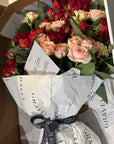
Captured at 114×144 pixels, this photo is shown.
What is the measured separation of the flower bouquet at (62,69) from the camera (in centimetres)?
59

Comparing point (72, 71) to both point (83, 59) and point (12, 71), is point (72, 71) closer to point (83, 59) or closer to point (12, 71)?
point (83, 59)

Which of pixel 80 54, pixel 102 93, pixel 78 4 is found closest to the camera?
pixel 80 54

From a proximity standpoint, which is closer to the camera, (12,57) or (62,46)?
(62,46)

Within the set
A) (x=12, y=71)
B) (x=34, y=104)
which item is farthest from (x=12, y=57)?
(x=34, y=104)

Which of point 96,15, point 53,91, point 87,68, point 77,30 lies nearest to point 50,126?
point 53,91

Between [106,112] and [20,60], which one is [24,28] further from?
[106,112]

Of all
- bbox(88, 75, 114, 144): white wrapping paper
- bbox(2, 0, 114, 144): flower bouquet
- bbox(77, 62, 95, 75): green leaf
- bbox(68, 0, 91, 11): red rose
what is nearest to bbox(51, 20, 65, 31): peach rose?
bbox(2, 0, 114, 144): flower bouquet

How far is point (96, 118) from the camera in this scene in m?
0.75

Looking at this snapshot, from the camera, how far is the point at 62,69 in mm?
631

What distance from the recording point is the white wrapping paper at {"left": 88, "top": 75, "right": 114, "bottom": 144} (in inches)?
26.5

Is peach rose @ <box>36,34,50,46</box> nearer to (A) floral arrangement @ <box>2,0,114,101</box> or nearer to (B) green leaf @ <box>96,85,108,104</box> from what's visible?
(A) floral arrangement @ <box>2,0,114,101</box>

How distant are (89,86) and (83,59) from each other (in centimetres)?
11

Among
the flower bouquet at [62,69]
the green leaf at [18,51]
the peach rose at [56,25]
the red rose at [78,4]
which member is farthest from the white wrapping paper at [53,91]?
the red rose at [78,4]

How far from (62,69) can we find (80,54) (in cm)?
12
